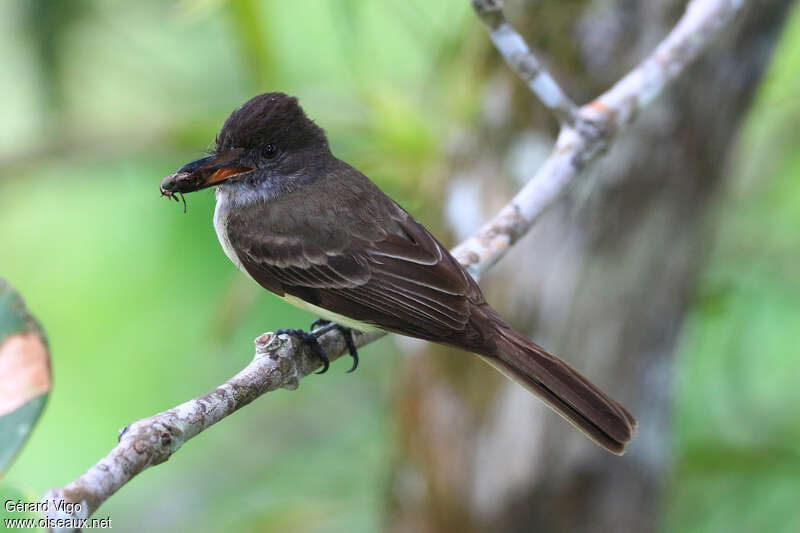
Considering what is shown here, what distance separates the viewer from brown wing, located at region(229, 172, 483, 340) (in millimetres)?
2781

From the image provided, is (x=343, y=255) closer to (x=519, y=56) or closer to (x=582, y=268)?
(x=519, y=56)

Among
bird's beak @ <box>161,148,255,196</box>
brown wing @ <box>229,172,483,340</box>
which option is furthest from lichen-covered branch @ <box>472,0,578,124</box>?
bird's beak @ <box>161,148,255,196</box>

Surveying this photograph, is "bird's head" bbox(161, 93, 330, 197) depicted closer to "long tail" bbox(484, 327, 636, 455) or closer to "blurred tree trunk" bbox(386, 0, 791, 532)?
"blurred tree trunk" bbox(386, 0, 791, 532)

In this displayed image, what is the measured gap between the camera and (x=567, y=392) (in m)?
2.67

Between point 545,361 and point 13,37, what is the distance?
372 centimetres

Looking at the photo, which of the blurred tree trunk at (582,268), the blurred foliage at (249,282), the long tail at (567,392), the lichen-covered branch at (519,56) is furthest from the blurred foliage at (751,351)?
the long tail at (567,392)

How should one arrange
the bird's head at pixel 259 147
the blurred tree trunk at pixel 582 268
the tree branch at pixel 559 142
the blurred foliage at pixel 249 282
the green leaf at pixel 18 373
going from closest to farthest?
the green leaf at pixel 18 373 < the tree branch at pixel 559 142 < the bird's head at pixel 259 147 < the blurred tree trunk at pixel 582 268 < the blurred foliage at pixel 249 282

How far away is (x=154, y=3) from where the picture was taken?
5.27 m

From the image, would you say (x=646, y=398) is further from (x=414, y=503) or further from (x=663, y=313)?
(x=414, y=503)

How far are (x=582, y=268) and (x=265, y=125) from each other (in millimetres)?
1378

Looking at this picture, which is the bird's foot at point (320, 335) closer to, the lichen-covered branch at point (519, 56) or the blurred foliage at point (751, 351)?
the lichen-covered branch at point (519, 56)

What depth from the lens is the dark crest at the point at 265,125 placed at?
313cm

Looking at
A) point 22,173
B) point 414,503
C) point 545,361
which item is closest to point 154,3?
point 22,173

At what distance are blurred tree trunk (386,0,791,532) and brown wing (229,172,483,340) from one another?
827 mm
